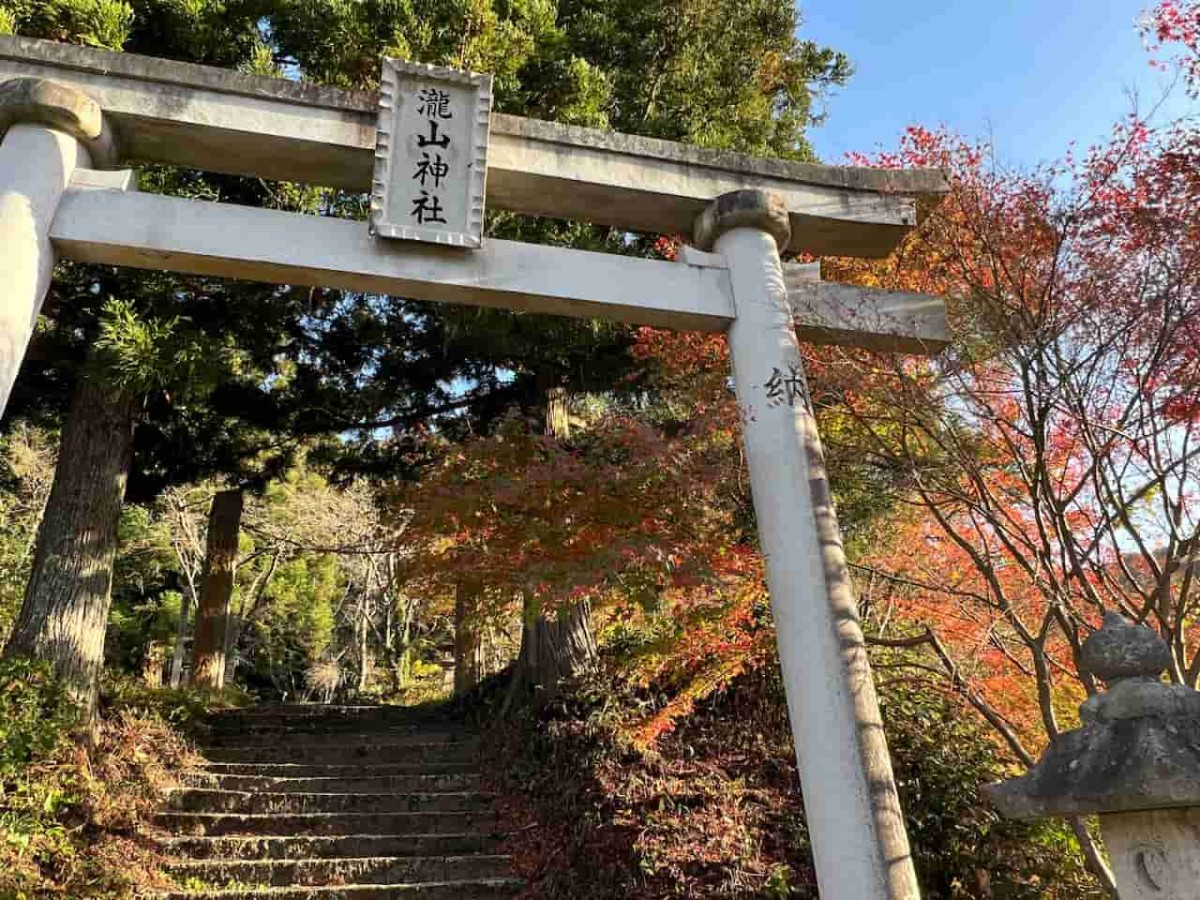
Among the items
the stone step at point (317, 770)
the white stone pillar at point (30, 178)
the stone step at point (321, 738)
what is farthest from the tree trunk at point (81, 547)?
the white stone pillar at point (30, 178)

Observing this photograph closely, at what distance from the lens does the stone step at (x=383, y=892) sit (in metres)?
5.78

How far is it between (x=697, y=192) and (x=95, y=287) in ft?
20.0

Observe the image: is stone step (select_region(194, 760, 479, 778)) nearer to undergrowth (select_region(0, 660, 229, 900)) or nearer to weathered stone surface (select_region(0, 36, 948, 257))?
undergrowth (select_region(0, 660, 229, 900))

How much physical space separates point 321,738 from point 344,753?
88 centimetres

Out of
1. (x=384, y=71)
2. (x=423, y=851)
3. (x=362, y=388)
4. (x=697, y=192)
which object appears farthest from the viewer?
(x=362, y=388)

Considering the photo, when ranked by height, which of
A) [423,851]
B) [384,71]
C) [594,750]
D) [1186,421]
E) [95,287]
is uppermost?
[95,287]

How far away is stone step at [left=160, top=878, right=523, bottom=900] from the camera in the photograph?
19.0ft

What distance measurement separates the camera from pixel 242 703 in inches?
463

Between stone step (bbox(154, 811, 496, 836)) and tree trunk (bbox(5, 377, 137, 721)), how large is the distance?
4.54 feet

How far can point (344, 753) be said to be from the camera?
8.70 metres

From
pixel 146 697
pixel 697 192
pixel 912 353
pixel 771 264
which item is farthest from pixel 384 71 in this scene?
pixel 146 697

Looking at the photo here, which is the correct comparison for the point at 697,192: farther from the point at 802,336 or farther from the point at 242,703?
the point at 242,703

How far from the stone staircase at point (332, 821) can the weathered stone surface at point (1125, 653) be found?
511 cm

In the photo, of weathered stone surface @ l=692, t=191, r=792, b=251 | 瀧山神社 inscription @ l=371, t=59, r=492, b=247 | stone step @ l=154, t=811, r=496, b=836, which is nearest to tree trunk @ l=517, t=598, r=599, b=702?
stone step @ l=154, t=811, r=496, b=836
